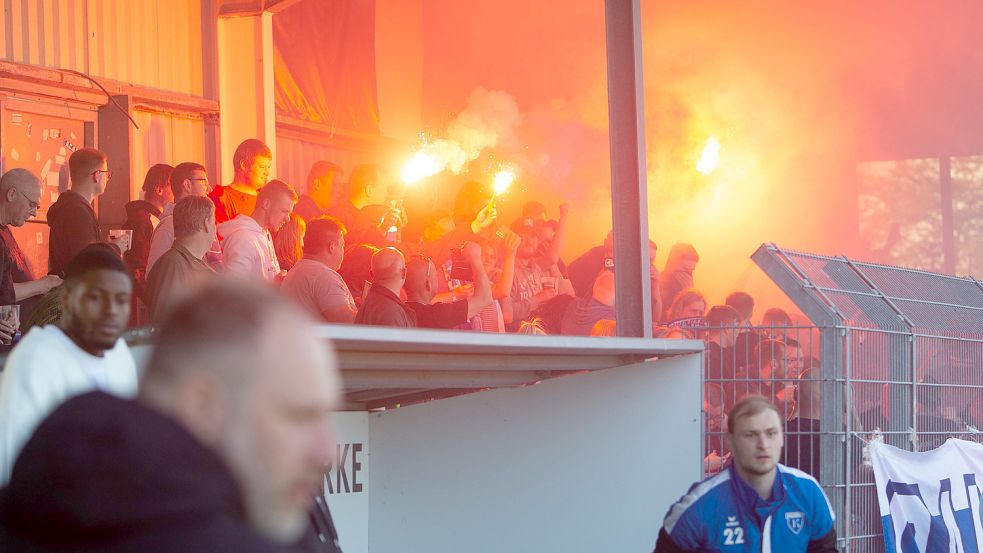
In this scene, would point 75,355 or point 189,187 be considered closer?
point 75,355

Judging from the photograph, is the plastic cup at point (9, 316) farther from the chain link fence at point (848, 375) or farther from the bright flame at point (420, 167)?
the bright flame at point (420, 167)

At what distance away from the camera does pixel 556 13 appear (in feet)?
58.3

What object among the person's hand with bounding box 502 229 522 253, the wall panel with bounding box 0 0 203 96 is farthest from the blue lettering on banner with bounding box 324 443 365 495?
the wall panel with bounding box 0 0 203 96

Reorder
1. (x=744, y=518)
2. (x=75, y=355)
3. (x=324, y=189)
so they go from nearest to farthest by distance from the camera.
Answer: (x=75, y=355) < (x=744, y=518) < (x=324, y=189)

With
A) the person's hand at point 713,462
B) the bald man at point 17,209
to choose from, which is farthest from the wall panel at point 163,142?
the person's hand at point 713,462

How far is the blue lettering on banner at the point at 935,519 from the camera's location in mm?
7387

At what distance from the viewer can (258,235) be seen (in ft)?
26.2

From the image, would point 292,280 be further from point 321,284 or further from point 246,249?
point 246,249

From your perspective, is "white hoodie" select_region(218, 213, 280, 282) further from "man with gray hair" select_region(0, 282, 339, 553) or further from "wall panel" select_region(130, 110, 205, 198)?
"man with gray hair" select_region(0, 282, 339, 553)

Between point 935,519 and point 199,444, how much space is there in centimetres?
704

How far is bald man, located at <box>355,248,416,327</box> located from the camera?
7.65m

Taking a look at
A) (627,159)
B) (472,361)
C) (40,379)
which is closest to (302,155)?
(627,159)

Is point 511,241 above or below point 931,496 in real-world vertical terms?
above

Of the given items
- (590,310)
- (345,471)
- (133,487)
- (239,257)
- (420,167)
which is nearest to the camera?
(133,487)
